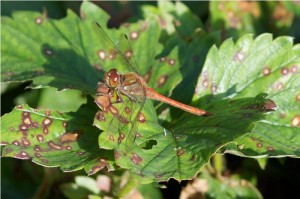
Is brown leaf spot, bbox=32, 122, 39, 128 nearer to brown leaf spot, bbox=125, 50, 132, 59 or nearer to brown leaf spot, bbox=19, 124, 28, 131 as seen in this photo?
brown leaf spot, bbox=19, 124, 28, 131

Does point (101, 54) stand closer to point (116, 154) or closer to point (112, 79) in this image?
point (112, 79)

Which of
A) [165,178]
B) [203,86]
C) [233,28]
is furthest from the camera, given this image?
[233,28]

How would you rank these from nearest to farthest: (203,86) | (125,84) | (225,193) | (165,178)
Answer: (165,178)
(125,84)
(203,86)
(225,193)

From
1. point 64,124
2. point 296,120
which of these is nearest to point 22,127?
point 64,124

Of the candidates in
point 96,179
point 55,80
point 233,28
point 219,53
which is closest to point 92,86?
point 55,80

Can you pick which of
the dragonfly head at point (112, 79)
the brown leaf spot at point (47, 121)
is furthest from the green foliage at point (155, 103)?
the dragonfly head at point (112, 79)

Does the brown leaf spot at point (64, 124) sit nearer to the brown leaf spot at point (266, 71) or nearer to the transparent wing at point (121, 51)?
the transparent wing at point (121, 51)

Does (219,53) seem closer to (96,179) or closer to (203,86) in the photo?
(203,86)
